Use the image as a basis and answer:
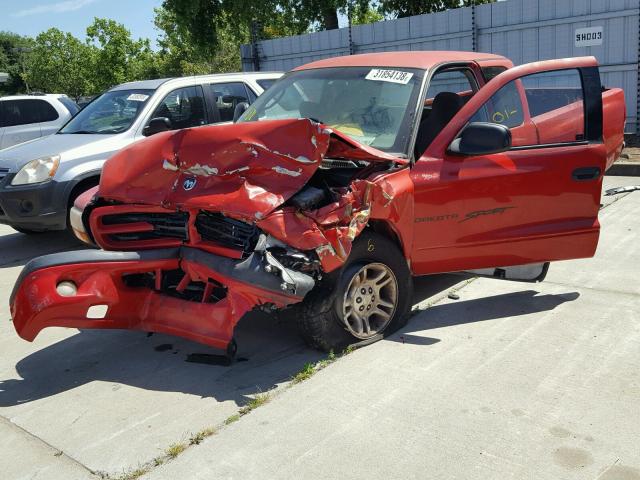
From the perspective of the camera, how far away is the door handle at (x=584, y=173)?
15.9 ft

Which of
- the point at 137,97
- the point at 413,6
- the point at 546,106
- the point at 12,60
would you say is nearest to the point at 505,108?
the point at 546,106

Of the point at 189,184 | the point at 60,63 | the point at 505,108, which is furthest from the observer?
the point at 60,63

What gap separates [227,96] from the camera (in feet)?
28.3

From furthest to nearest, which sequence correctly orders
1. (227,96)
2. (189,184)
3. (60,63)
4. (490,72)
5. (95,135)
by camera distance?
1. (60,63)
2. (227,96)
3. (95,135)
4. (490,72)
5. (189,184)

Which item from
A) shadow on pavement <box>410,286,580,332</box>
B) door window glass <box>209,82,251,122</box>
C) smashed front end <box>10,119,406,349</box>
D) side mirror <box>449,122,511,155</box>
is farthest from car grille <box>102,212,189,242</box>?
door window glass <box>209,82,251,122</box>

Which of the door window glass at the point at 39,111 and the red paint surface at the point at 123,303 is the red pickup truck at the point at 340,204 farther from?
the door window glass at the point at 39,111

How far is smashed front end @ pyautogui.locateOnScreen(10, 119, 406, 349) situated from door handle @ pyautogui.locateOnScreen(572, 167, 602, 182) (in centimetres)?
142

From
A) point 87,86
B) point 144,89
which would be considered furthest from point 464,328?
point 87,86

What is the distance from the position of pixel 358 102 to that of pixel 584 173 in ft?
5.59

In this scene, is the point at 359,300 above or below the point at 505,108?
below

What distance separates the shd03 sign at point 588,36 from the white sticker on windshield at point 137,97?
802 centimetres

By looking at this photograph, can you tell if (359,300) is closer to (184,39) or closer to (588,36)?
(588,36)

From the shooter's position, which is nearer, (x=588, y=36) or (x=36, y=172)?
(x=36, y=172)

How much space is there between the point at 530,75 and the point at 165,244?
290cm
